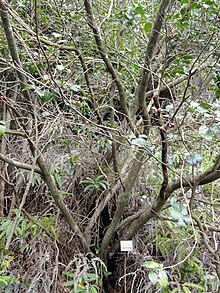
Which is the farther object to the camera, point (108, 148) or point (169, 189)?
Answer: point (108, 148)

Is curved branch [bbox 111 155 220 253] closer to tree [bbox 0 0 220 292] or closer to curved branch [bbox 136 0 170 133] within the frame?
tree [bbox 0 0 220 292]

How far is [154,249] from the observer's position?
5.66 ft

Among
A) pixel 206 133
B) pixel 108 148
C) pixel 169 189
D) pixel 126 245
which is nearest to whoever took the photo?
pixel 206 133

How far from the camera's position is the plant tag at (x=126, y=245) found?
150 centimetres

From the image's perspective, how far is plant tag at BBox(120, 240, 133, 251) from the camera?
150 cm

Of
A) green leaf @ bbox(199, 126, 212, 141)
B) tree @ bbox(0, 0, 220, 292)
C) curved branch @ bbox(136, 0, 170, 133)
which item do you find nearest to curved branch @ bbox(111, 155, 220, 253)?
tree @ bbox(0, 0, 220, 292)

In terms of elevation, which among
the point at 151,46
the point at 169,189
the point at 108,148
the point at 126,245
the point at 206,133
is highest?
the point at 151,46

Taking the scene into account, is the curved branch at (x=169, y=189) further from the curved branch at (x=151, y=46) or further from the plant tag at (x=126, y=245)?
the curved branch at (x=151, y=46)

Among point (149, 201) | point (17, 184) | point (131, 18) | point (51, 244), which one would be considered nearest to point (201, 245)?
point (149, 201)

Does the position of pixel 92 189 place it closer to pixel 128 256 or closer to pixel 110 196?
pixel 110 196

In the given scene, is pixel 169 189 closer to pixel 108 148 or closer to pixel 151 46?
pixel 151 46

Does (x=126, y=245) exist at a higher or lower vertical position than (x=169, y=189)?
lower

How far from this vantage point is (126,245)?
1507mm

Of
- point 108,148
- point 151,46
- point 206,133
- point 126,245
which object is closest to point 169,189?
point 206,133
